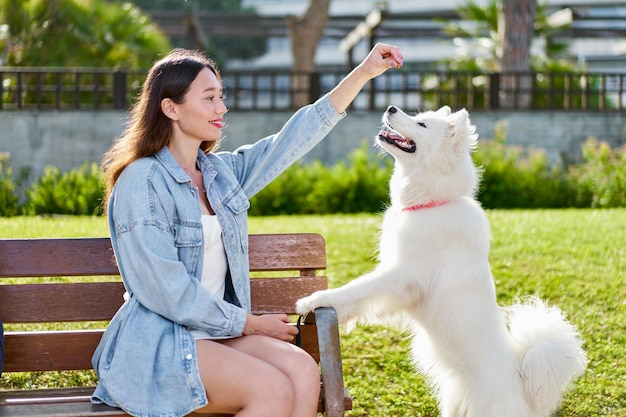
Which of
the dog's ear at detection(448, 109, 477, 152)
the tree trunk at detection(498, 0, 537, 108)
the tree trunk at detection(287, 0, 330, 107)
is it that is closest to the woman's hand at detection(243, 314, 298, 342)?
the dog's ear at detection(448, 109, 477, 152)

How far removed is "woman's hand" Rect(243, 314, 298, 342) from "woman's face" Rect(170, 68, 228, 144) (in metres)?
0.75

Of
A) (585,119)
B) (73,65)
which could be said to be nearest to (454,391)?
(585,119)

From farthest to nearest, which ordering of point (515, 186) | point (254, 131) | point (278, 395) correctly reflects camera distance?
point (254, 131)
point (515, 186)
point (278, 395)

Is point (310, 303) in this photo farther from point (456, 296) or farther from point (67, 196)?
point (67, 196)

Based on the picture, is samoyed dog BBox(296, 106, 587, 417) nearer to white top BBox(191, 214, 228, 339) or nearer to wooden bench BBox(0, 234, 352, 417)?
wooden bench BBox(0, 234, 352, 417)

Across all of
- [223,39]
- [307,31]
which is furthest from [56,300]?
[223,39]

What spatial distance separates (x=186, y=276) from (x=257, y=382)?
1.51 ft

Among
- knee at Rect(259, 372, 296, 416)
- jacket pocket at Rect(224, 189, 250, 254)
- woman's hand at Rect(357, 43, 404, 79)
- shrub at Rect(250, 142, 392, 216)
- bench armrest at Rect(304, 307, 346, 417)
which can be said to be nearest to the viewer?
knee at Rect(259, 372, 296, 416)

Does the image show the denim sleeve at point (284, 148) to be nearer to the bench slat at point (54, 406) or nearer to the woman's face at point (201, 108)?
the woman's face at point (201, 108)

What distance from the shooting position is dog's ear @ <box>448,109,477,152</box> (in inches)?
157

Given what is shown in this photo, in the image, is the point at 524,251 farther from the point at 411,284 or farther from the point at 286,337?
the point at 286,337

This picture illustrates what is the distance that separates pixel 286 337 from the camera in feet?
11.5

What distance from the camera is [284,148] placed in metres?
3.86

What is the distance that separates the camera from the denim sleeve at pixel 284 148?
3.85 m
